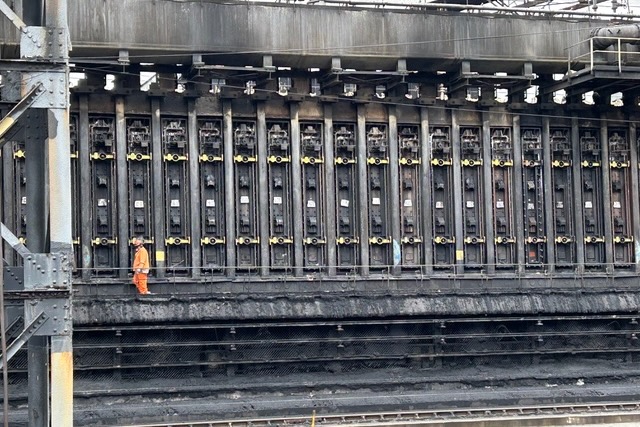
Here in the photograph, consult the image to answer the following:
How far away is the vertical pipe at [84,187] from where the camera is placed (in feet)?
86.7

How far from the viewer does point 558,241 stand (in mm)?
30516

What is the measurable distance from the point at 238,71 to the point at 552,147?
883cm

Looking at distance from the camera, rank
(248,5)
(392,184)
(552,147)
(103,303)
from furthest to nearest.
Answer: (552,147), (392,184), (248,5), (103,303)

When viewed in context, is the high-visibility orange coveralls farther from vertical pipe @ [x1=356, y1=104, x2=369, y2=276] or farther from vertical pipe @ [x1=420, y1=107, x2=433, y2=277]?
vertical pipe @ [x1=420, y1=107, x2=433, y2=277]

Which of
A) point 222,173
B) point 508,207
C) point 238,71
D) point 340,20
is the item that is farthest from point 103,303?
point 508,207

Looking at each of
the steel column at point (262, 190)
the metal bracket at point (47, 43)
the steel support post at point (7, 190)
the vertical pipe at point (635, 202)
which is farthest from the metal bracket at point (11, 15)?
the vertical pipe at point (635, 202)

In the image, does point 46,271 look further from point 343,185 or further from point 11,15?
point 343,185

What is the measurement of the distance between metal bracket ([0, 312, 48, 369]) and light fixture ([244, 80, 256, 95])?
15.9 meters

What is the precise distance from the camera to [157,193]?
88.3ft

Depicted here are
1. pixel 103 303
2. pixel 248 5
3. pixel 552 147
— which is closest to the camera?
pixel 103 303

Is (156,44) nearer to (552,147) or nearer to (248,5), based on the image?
(248,5)

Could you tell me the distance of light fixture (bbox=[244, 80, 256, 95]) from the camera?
91.7 feet

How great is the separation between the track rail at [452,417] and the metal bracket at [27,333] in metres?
9.54

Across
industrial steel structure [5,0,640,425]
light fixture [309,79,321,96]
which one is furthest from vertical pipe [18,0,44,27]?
light fixture [309,79,321,96]
